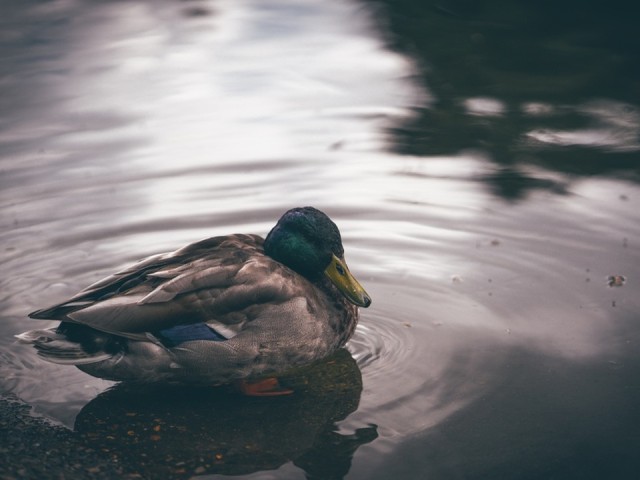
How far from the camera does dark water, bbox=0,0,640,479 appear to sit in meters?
4.66

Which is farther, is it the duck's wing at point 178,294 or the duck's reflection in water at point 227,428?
the duck's wing at point 178,294

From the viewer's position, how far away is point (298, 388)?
5.15m

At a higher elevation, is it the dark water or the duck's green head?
the duck's green head

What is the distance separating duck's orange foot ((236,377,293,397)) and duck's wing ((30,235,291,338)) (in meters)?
0.33

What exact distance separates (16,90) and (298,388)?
20.1ft

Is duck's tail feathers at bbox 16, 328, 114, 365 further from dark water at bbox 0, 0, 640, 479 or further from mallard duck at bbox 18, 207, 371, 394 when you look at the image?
dark water at bbox 0, 0, 640, 479

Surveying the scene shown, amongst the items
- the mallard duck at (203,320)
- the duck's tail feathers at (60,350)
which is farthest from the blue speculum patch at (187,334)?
the duck's tail feathers at (60,350)

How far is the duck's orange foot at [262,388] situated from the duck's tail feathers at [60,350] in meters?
0.69

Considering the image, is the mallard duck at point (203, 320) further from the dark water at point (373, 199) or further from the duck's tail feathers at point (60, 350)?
the dark water at point (373, 199)

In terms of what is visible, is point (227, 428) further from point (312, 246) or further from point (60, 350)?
point (312, 246)

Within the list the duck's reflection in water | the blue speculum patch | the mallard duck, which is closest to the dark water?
the duck's reflection in water

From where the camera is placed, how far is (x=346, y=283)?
5406 mm


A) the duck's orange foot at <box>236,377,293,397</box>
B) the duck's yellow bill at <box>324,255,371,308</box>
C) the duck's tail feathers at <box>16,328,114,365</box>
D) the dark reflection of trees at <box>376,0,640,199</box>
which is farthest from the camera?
the dark reflection of trees at <box>376,0,640,199</box>

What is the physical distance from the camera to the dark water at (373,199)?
466cm
